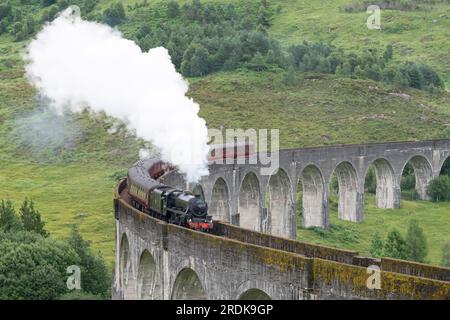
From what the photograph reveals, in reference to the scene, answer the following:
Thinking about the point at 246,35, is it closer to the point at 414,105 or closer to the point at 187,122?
the point at 414,105

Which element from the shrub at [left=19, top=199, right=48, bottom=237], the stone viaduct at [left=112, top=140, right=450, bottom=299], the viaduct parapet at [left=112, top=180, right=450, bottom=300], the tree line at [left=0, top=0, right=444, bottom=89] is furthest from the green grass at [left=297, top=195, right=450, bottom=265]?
the tree line at [left=0, top=0, right=444, bottom=89]

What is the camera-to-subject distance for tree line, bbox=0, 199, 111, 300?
41.9 meters

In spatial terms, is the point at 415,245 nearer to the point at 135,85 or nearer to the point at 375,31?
the point at 135,85

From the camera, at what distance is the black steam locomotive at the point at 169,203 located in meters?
36.0

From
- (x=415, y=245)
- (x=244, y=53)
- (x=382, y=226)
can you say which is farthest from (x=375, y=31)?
(x=415, y=245)

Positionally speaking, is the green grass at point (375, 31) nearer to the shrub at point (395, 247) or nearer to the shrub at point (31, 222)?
the shrub at point (395, 247)

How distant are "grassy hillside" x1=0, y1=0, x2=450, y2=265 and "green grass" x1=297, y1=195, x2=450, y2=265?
0.11 metres

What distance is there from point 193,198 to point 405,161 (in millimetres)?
49012

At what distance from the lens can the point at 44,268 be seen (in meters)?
42.8

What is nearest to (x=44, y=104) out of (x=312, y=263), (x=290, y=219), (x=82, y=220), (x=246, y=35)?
(x=246, y=35)

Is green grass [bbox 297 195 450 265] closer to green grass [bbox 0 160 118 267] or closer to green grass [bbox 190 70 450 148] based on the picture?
green grass [bbox 0 160 118 267]

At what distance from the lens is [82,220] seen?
2702 inches

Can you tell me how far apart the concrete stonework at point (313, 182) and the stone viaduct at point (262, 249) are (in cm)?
9

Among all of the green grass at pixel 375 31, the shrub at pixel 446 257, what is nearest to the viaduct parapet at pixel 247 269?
the shrub at pixel 446 257
